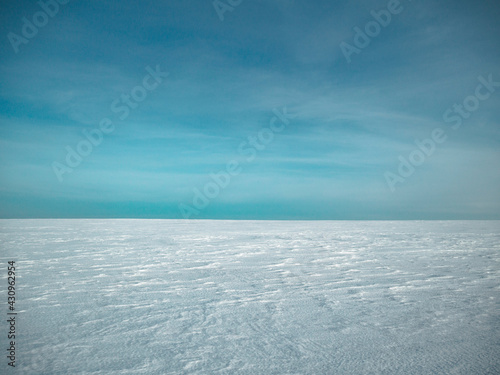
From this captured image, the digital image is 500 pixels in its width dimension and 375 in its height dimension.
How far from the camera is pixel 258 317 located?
338cm

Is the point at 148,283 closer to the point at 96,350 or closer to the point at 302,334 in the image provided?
the point at 96,350

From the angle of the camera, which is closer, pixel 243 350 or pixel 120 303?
pixel 243 350

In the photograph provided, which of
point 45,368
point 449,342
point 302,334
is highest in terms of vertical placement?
point 45,368

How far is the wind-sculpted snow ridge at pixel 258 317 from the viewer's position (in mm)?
2416

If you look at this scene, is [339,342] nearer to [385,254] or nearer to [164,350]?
[164,350]

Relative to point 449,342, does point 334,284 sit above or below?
above

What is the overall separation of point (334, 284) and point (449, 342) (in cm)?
215

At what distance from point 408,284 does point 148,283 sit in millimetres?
4303

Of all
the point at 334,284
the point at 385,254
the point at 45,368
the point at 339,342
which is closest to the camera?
the point at 45,368

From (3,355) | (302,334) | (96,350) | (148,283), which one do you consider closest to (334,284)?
(302,334)

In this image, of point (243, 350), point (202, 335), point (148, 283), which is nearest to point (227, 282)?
point (148, 283)

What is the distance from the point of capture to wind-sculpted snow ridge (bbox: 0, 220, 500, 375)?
95.1 inches

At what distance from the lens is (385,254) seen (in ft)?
25.7

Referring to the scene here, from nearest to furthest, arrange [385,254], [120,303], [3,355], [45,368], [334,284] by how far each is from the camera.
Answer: [45,368], [3,355], [120,303], [334,284], [385,254]
